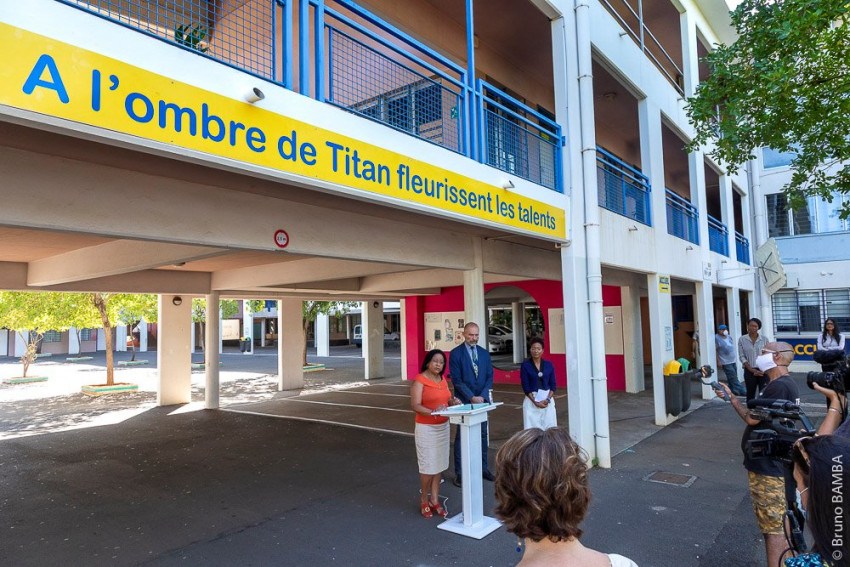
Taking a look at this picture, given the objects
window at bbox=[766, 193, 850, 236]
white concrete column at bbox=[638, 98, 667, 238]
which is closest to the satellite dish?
window at bbox=[766, 193, 850, 236]

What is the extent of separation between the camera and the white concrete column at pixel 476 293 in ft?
23.2

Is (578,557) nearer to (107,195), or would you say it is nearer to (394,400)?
(107,195)

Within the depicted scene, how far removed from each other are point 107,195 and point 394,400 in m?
10.3

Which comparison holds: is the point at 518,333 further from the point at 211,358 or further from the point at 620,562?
the point at 620,562

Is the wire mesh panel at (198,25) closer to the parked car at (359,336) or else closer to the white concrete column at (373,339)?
the white concrete column at (373,339)

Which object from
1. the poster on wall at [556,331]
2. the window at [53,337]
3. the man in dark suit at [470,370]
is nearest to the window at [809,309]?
the poster on wall at [556,331]

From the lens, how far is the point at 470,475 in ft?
15.6

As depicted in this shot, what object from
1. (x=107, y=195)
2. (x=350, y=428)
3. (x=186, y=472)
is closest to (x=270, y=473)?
(x=186, y=472)

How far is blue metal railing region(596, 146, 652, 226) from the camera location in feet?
28.1

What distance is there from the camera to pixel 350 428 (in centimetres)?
973

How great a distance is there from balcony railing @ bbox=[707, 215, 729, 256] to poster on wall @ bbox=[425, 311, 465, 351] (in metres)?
7.22

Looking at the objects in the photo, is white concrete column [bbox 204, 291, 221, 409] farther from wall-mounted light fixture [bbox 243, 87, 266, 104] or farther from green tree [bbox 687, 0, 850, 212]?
green tree [bbox 687, 0, 850, 212]

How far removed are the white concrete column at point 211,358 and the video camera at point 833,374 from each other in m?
11.9

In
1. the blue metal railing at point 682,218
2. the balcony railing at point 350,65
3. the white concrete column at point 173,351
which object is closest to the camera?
the balcony railing at point 350,65
